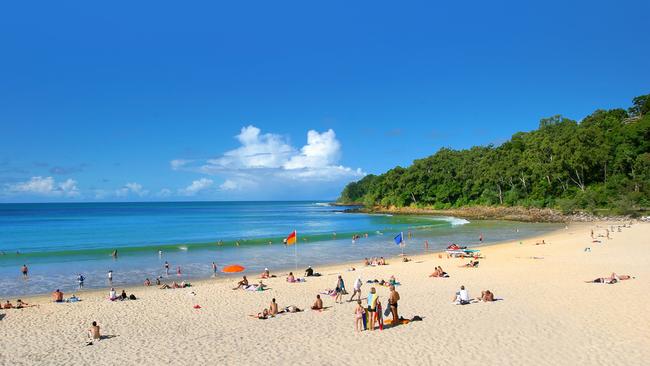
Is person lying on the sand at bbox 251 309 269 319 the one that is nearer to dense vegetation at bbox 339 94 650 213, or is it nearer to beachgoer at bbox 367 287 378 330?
beachgoer at bbox 367 287 378 330

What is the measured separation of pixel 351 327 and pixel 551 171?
78263 millimetres

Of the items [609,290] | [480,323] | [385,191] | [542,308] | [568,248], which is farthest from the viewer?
[385,191]

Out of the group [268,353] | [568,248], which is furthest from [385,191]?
[268,353]

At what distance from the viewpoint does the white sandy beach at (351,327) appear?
11.8 meters

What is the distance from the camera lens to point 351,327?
1477cm

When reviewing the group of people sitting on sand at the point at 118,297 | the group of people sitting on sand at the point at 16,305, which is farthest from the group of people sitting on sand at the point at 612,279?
the group of people sitting on sand at the point at 16,305

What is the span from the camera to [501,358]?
11.3 m

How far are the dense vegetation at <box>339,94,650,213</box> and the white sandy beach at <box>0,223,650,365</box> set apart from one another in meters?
54.5

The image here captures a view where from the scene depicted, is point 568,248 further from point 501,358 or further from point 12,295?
point 12,295

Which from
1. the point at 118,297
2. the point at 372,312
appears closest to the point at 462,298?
the point at 372,312

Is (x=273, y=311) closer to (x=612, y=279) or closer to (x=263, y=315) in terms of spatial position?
(x=263, y=315)

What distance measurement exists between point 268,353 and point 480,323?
7.17 m

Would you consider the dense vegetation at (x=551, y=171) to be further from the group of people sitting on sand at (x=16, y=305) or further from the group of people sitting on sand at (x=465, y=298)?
the group of people sitting on sand at (x=16, y=305)

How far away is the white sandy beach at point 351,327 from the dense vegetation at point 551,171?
179 feet
